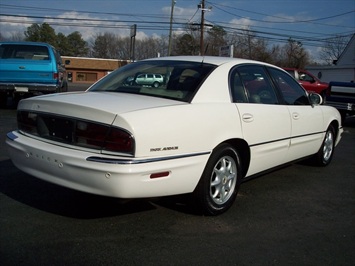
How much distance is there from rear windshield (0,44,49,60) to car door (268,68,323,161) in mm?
7886

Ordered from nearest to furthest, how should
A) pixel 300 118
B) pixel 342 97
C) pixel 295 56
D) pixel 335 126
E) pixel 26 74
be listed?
pixel 300 118 < pixel 335 126 < pixel 26 74 < pixel 342 97 < pixel 295 56

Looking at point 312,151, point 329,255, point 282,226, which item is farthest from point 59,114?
point 312,151

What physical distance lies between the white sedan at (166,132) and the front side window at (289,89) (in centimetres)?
11

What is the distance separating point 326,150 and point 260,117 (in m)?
2.46

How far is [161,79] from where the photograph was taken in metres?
3.86

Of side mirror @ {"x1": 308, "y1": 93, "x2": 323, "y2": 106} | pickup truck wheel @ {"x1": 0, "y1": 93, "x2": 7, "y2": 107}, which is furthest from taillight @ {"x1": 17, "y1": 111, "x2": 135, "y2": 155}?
pickup truck wheel @ {"x1": 0, "y1": 93, "x2": 7, "y2": 107}

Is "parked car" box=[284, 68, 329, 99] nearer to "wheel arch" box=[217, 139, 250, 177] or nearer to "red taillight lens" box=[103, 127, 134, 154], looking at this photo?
"wheel arch" box=[217, 139, 250, 177]

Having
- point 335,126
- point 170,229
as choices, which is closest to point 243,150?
point 170,229

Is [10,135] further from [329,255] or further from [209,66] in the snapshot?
[329,255]

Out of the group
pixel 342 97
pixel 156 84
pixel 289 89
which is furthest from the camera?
pixel 342 97

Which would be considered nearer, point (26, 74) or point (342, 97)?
point (26, 74)

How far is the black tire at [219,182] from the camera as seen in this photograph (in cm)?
344

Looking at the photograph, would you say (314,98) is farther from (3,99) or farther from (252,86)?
(3,99)

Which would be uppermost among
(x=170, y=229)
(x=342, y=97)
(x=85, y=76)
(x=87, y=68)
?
(x=342, y=97)
